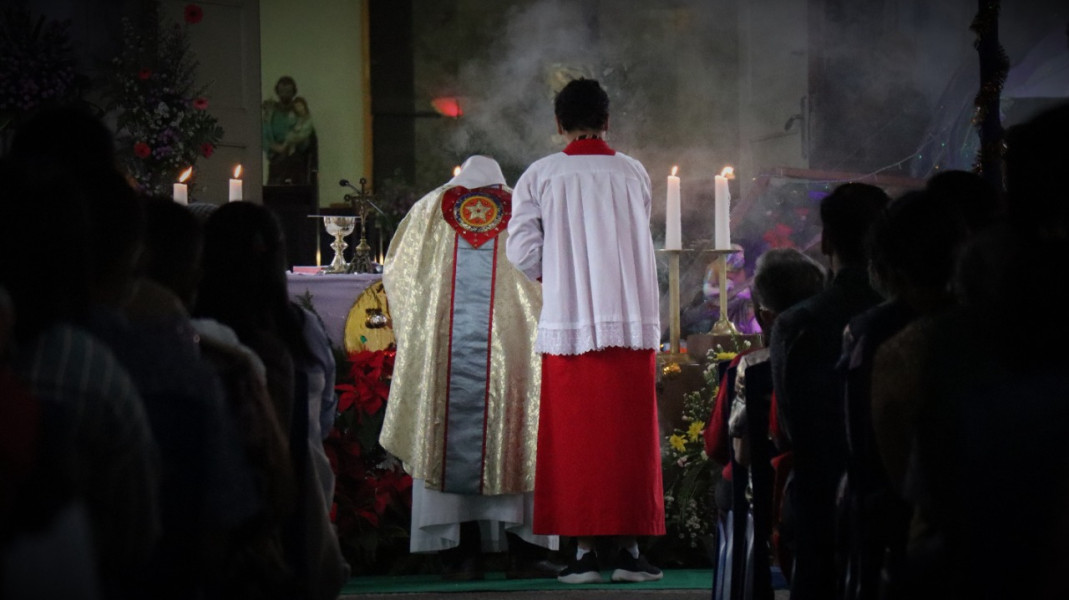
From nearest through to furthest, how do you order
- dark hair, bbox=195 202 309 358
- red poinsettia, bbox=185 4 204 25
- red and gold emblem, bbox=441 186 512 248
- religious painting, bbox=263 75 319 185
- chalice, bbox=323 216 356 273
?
dark hair, bbox=195 202 309 358 → red and gold emblem, bbox=441 186 512 248 → chalice, bbox=323 216 356 273 → red poinsettia, bbox=185 4 204 25 → religious painting, bbox=263 75 319 185

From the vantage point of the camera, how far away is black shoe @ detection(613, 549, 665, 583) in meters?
4.11

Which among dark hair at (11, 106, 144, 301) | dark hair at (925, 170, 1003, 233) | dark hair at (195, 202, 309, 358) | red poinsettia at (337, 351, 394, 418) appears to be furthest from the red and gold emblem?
dark hair at (11, 106, 144, 301)

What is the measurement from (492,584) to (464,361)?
27.1 inches

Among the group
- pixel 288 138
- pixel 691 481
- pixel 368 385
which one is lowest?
pixel 691 481

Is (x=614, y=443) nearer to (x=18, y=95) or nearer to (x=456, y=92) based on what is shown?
(x=18, y=95)

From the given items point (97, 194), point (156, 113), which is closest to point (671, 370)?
point (97, 194)

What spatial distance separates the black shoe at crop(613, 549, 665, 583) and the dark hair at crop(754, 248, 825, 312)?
153cm

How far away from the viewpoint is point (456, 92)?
9789 mm

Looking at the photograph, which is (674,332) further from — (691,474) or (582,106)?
(582,106)

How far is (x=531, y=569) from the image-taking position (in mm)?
4340

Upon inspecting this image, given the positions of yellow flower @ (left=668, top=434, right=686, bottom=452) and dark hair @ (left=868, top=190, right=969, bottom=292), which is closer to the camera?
dark hair @ (left=868, top=190, right=969, bottom=292)

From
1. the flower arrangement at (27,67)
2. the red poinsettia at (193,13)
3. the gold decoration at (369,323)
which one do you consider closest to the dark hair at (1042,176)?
the gold decoration at (369,323)

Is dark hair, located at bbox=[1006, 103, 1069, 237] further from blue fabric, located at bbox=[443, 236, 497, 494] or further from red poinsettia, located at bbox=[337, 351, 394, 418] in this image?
red poinsettia, located at bbox=[337, 351, 394, 418]

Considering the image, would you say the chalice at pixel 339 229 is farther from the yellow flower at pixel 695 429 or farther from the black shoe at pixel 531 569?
the yellow flower at pixel 695 429
